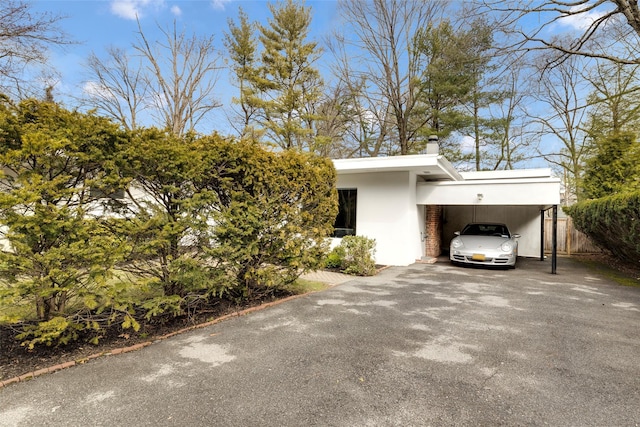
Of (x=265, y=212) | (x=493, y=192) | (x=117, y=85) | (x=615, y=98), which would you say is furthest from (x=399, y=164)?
(x=117, y=85)

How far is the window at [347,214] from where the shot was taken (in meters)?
11.0

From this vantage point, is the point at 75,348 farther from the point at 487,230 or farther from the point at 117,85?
the point at 117,85

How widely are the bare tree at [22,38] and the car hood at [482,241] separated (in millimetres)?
12877

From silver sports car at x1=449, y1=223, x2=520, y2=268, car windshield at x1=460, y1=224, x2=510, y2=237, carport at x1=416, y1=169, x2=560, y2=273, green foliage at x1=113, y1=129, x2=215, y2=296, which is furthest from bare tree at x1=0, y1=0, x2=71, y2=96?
car windshield at x1=460, y1=224, x2=510, y2=237

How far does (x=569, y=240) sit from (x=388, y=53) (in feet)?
41.5

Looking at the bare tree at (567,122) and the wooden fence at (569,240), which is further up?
the bare tree at (567,122)

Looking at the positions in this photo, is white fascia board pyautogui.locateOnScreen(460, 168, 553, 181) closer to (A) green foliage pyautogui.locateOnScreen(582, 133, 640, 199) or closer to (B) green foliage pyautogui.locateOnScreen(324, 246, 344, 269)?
(A) green foliage pyautogui.locateOnScreen(582, 133, 640, 199)

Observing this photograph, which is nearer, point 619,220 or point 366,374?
point 366,374

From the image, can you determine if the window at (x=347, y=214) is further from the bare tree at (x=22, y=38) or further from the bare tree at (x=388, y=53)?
the bare tree at (x=22, y=38)

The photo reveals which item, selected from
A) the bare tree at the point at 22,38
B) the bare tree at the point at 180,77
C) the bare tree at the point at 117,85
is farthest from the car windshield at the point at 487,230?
the bare tree at the point at 117,85

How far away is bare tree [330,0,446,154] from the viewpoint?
17.1 metres

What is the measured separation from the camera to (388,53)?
1773 cm

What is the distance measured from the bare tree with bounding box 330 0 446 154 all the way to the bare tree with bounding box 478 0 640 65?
8928 mm

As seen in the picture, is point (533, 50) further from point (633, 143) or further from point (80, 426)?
point (80, 426)
